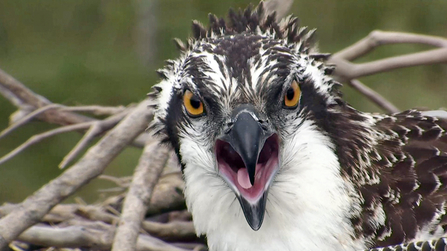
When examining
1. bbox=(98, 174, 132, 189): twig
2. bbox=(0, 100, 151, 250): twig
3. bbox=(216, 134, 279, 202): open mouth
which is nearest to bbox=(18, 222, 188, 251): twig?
bbox=(0, 100, 151, 250): twig

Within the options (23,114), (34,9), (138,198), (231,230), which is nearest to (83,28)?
(34,9)

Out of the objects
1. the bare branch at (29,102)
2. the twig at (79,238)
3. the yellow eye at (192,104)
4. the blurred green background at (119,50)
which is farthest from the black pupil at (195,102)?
the blurred green background at (119,50)

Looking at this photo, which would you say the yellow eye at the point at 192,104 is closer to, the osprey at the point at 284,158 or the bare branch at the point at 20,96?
the osprey at the point at 284,158

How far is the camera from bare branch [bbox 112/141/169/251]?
7.95ft

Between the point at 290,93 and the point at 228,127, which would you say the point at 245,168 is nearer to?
the point at 228,127

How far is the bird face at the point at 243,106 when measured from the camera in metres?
1.92

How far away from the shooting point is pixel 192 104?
2061 millimetres

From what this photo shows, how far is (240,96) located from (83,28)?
4.28 m

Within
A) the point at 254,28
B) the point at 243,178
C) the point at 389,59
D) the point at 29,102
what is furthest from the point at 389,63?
the point at 29,102

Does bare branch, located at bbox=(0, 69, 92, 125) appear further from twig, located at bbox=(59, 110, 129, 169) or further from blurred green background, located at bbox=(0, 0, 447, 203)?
blurred green background, located at bbox=(0, 0, 447, 203)

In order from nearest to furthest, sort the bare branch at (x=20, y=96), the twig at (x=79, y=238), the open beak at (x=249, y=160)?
the open beak at (x=249, y=160) < the twig at (x=79, y=238) < the bare branch at (x=20, y=96)

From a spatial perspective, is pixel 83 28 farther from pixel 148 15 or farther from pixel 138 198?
pixel 138 198

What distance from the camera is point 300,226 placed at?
2090 mm

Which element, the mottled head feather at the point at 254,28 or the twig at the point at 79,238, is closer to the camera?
the mottled head feather at the point at 254,28
